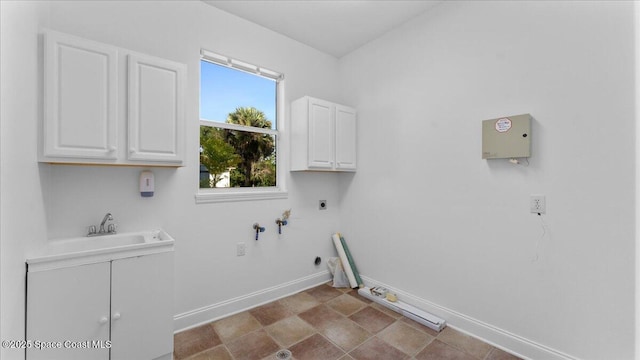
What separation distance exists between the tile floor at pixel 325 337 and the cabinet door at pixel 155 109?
145 centimetres

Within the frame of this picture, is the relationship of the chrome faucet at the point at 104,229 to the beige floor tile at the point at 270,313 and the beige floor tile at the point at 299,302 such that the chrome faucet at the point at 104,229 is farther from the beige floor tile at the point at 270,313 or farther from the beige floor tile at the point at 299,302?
the beige floor tile at the point at 299,302

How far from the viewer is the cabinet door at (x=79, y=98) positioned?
164cm

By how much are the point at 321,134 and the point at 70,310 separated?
238cm

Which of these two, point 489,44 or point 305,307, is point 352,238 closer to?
point 305,307

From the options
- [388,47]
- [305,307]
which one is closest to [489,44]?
[388,47]

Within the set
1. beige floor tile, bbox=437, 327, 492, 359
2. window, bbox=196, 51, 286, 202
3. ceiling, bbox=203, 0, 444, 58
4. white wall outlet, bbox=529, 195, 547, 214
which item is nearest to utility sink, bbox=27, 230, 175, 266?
window, bbox=196, 51, 286, 202

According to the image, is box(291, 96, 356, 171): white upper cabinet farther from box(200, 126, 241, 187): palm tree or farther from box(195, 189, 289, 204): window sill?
box(200, 126, 241, 187): palm tree

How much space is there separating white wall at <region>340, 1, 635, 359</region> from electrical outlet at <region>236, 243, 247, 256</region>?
144 centimetres

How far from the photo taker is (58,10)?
191 centimetres

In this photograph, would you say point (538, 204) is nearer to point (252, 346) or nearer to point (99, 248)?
point (252, 346)

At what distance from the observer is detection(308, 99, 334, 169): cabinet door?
2969mm

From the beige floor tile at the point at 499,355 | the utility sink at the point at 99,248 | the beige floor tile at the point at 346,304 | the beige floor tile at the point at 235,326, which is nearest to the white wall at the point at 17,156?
the utility sink at the point at 99,248

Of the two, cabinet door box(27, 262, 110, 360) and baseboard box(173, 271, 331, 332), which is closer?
cabinet door box(27, 262, 110, 360)

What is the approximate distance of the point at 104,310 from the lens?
64.5 inches
